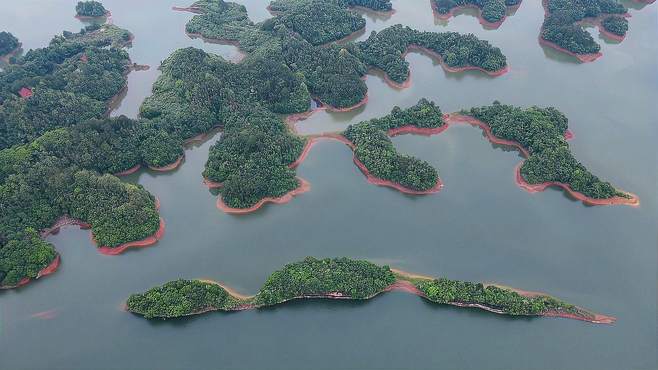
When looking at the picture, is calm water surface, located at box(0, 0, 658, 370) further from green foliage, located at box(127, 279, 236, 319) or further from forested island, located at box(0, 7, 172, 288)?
forested island, located at box(0, 7, 172, 288)

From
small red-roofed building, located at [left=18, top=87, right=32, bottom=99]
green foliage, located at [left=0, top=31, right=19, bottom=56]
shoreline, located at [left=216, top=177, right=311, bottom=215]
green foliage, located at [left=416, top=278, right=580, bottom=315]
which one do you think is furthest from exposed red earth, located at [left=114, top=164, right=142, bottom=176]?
green foliage, located at [left=0, top=31, right=19, bottom=56]

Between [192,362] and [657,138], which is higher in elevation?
[657,138]

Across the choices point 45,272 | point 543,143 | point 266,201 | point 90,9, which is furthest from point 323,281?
point 90,9

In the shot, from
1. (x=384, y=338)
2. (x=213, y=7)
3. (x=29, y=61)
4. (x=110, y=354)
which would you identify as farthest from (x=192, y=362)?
(x=213, y=7)

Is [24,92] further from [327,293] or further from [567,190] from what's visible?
Result: [567,190]

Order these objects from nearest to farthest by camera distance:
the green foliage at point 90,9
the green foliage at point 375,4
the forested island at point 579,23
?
the forested island at point 579,23 < the green foliage at point 375,4 < the green foliage at point 90,9

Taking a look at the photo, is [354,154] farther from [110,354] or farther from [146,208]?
[110,354]

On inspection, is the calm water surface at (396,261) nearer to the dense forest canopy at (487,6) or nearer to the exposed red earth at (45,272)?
the exposed red earth at (45,272)

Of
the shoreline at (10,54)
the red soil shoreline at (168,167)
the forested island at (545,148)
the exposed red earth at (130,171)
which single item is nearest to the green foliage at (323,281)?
the red soil shoreline at (168,167)

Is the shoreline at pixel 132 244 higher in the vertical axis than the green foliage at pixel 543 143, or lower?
lower
